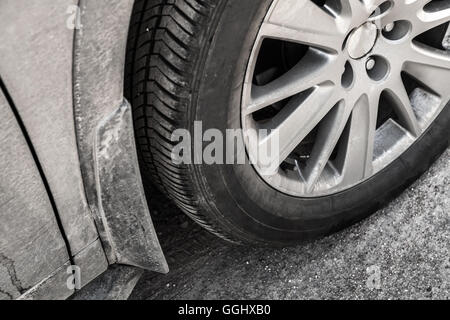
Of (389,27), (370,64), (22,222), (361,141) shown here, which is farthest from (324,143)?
(22,222)

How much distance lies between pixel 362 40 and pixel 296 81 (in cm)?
22

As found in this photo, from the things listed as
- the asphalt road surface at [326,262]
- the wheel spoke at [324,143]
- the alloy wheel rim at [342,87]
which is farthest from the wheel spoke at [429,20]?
the asphalt road surface at [326,262]

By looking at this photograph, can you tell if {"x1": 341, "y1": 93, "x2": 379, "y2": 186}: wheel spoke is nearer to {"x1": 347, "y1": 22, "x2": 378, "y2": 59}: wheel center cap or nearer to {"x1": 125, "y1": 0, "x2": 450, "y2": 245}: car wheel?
{"x1": 125, "y1": 0, "x2": 450, "y2": 245}: car wheel

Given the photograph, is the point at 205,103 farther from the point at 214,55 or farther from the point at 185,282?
the point at 185,282

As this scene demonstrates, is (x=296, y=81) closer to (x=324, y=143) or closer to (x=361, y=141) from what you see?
(x=324, y=143)

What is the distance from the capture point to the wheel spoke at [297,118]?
169 centimetres

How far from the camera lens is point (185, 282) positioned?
1981mm

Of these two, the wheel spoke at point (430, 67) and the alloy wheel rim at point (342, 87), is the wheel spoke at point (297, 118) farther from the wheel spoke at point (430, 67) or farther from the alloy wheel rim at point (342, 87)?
the wheel spoke at point (430, 67)

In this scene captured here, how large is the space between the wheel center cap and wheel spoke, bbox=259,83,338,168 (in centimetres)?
11

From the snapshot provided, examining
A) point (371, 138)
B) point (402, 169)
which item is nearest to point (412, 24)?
point (371, 138)

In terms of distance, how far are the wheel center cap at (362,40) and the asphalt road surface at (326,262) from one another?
0.68 meters

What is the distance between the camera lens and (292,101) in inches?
67.9

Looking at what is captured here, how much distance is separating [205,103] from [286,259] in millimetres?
802
